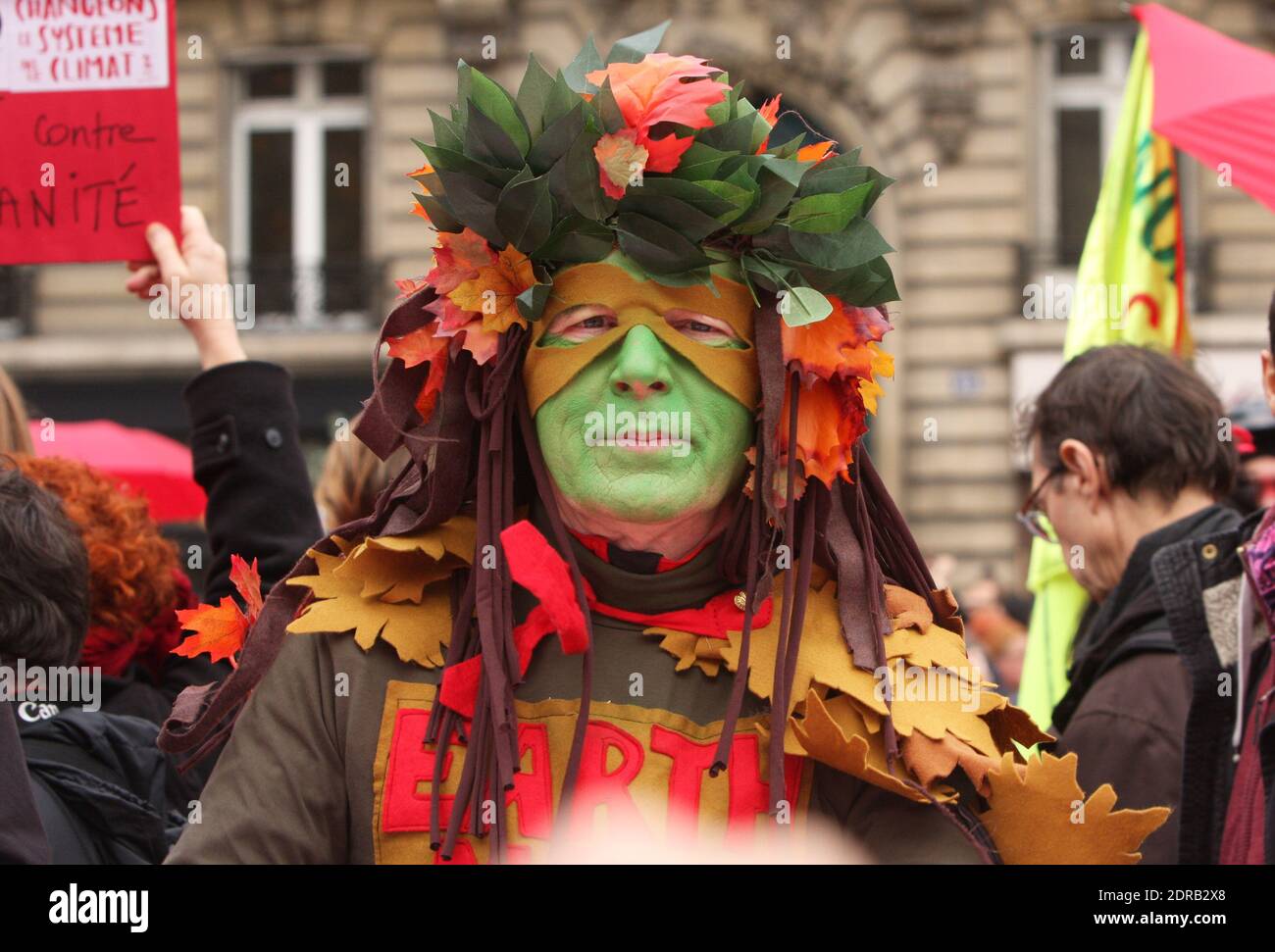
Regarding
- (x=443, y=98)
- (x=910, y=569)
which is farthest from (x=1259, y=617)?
(x=443, y=98)

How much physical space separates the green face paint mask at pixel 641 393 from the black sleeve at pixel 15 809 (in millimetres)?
695

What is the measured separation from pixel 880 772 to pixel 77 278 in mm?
13496

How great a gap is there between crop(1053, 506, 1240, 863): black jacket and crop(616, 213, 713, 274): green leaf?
1.18 metres

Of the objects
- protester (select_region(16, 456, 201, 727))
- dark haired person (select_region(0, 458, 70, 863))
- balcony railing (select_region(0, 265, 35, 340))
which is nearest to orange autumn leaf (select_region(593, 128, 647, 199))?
dark haired person (select_region(0, 458, 70, 863))

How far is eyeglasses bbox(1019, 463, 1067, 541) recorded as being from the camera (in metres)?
3.11

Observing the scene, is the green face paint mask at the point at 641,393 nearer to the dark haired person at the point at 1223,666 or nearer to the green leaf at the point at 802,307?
the green leaf at the point at 802,307

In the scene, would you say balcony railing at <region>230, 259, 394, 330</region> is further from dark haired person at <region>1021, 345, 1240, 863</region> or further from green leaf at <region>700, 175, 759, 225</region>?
green leaf at <region>700, 175, 759, 225</region>

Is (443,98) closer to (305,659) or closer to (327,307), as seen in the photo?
(327,307)

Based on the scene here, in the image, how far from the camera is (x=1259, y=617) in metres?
2.64

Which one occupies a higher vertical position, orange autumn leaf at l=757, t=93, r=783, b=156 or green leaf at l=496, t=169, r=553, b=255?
orange autumn leaf at l=757, t=93, r=783, b=156

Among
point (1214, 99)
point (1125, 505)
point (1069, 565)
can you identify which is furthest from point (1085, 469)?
point (1214, 99)

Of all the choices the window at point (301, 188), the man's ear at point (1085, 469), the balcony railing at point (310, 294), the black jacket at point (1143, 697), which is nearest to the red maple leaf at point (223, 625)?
the black jacket at point (1143, 697)

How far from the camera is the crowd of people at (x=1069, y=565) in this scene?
7.60 feet

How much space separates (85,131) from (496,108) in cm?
109
